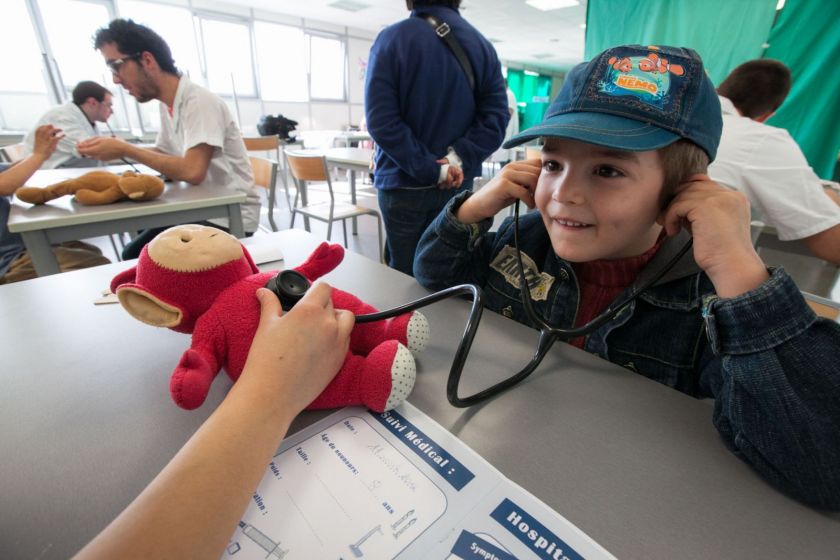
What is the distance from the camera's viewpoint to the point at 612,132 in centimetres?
47

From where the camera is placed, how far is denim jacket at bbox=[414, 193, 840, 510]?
37cm

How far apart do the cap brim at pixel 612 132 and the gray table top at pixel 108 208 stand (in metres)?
1.27

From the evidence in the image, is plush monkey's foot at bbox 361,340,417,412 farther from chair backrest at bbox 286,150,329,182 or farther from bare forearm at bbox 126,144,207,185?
chair backrest at bbox 286,150,329,182

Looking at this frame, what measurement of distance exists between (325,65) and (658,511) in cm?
851

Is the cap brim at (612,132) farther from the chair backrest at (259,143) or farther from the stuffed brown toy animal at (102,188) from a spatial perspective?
the chair backrest at (259,143)

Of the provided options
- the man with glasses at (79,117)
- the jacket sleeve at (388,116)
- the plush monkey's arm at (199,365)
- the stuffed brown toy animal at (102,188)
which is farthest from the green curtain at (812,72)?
the man with glasses at (79,117)

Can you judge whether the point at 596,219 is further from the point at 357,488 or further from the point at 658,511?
the point at 357,488


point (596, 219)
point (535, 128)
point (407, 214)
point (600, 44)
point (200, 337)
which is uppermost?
point (600, 44)

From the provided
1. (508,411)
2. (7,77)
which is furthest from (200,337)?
(7,77)

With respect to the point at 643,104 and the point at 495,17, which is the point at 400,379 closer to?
the point at 643,104

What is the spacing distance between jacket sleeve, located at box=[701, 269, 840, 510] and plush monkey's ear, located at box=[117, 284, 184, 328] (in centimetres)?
62

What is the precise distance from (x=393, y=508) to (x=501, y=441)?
0.14m

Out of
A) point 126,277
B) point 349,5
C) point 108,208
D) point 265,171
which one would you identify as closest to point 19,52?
point 349,5

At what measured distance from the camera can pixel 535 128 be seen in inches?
21.8
